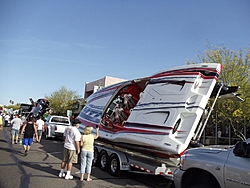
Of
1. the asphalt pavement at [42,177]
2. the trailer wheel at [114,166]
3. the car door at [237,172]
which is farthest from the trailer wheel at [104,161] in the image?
the car door at [237,172]

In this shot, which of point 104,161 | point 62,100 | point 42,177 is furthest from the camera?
point 62,100

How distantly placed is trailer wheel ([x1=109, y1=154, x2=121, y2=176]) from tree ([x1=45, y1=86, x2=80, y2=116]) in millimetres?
30817

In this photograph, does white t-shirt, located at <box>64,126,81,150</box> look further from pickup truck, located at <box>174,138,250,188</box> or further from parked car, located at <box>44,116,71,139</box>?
parked car, located at <box>44,116,71,139</box>

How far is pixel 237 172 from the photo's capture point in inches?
168

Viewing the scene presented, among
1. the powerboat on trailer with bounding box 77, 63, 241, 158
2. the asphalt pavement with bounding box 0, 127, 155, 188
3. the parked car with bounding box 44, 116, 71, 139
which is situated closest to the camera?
the powerboat on trailer with bounding box 77, 63, 241, 158

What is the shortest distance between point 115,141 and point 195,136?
2.60m

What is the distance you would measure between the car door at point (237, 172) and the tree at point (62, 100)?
35226 mm

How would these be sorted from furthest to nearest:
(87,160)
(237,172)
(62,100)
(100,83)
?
(62,100) → (100,83) → (87,160) → (237,172)

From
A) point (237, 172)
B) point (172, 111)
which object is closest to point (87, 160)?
point (172, 111)

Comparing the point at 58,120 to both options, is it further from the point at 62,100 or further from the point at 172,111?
the point at 62,100

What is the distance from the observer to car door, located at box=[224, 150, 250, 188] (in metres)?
4.14

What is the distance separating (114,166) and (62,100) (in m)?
33.9

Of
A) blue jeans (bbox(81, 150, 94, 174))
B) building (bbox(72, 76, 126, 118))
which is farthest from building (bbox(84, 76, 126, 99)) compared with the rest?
blue jeans (bbox(81, 150, 94, 174))

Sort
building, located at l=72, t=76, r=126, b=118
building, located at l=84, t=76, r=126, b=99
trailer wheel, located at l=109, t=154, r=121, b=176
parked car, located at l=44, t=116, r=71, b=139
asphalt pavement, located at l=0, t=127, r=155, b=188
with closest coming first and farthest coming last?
asphalt pavement, located at l=0, t=127, r=155, b=188 → trailer wheel, located at l=109, t=154, r=121, b=176 → parked car, located at l=44, t=116, r=71, b=139 → building, located at l=84, t=76, r=126, b=99 → building, located at l=72, t=76, r=126, b=118
